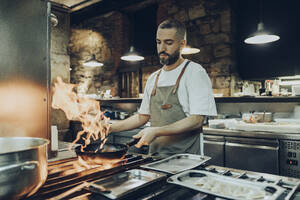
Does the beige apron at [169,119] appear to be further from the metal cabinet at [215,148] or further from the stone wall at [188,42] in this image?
the stone wall at [188,42]

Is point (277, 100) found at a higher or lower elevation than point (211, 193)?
higher

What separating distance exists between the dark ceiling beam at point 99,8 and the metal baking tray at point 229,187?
6.83m

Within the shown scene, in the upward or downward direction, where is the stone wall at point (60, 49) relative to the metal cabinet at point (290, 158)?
upward

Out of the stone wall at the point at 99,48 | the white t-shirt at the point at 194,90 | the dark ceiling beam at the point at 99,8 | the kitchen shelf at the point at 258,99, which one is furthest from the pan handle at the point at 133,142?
the stone wall at the point at 99,48

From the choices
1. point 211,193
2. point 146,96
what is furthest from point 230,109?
point 211,193

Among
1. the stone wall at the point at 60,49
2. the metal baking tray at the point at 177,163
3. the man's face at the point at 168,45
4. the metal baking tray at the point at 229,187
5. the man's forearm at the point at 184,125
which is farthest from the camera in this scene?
the stone wall at the point at 60,49

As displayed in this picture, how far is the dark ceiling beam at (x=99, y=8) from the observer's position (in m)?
7.26

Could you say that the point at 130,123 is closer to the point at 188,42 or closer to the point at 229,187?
the point at 229,187

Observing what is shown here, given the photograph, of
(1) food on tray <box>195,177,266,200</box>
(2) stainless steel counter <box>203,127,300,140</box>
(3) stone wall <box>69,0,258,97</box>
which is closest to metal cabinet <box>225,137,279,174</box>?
(2) stainless steel counter <box>203,127,300,140</box>

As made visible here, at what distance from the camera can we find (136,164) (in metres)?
1.29

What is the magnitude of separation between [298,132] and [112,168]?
264cm

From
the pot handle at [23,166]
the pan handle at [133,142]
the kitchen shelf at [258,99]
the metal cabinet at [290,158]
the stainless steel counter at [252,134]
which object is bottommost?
the metal cabinet at [290,158]

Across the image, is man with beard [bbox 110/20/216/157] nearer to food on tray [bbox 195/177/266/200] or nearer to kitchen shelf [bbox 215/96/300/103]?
food on tray [bbox 195/177/266/200]

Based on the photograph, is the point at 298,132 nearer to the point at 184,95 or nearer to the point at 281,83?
the point at 184,95
